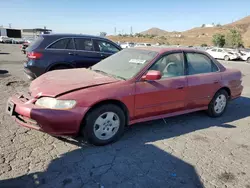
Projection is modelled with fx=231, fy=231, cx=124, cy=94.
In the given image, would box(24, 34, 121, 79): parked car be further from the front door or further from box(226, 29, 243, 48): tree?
box(226, 29, 243, 48): tree

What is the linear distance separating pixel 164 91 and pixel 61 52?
3669mm

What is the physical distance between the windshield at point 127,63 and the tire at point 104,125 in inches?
25.5

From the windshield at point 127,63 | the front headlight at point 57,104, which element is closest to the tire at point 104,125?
the front headlight at point 57,104

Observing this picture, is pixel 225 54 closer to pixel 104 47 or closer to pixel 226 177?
pixel 104 47

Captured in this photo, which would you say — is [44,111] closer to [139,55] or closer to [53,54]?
[139,55]

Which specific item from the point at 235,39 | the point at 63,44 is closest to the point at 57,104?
the point at 63,44

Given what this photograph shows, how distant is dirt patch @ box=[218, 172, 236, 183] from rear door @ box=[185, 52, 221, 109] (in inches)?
67.4

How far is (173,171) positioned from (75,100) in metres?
1.65

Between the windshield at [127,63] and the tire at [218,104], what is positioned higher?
the windshield at [127,63]

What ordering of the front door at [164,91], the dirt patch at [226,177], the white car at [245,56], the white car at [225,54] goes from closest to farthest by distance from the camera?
the dirt patch at [226,177]
the front door at [164,91]
the white car at [245,56]
the white car at [225,54]

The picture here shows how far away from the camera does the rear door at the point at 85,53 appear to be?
22.4 ft

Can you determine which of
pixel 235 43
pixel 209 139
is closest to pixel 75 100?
pixel 209 139

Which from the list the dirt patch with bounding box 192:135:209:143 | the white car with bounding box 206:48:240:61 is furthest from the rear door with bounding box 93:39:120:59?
the white car with bounding box 206:48:240:61

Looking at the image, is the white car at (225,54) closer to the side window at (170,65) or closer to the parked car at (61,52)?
the parked car at (61,52)
